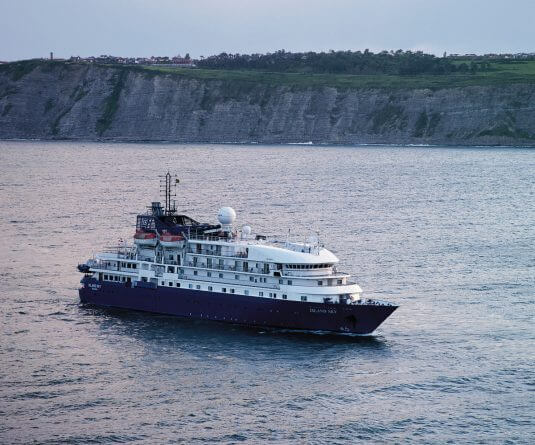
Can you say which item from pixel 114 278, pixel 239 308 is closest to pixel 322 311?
pixel 239 308

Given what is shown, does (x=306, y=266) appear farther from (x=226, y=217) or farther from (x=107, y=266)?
(x=107, y=266)

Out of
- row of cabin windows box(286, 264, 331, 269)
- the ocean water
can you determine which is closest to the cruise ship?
row of cabin windows box(286, 264, 331, 269)

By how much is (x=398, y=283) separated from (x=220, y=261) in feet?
54.3

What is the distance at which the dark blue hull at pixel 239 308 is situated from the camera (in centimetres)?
6775

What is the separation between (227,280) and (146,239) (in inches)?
325

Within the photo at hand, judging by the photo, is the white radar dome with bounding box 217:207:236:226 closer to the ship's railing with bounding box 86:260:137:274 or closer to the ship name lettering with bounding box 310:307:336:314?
the ship's railing with bounding box 86:260:137:274

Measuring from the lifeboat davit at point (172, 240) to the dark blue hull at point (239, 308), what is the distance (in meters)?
3.16

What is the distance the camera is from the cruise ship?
6856 cm

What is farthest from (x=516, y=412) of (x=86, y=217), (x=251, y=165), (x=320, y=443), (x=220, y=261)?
(x=251, y=165)

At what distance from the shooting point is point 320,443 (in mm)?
49812

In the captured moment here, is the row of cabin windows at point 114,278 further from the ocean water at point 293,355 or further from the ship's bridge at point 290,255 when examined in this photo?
the ship's bridge at point 290,255

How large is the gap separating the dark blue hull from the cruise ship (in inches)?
2.5

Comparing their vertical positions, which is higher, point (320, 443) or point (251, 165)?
point (251, 165)

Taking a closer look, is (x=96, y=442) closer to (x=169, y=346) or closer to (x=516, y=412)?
(x=169, y=346)
